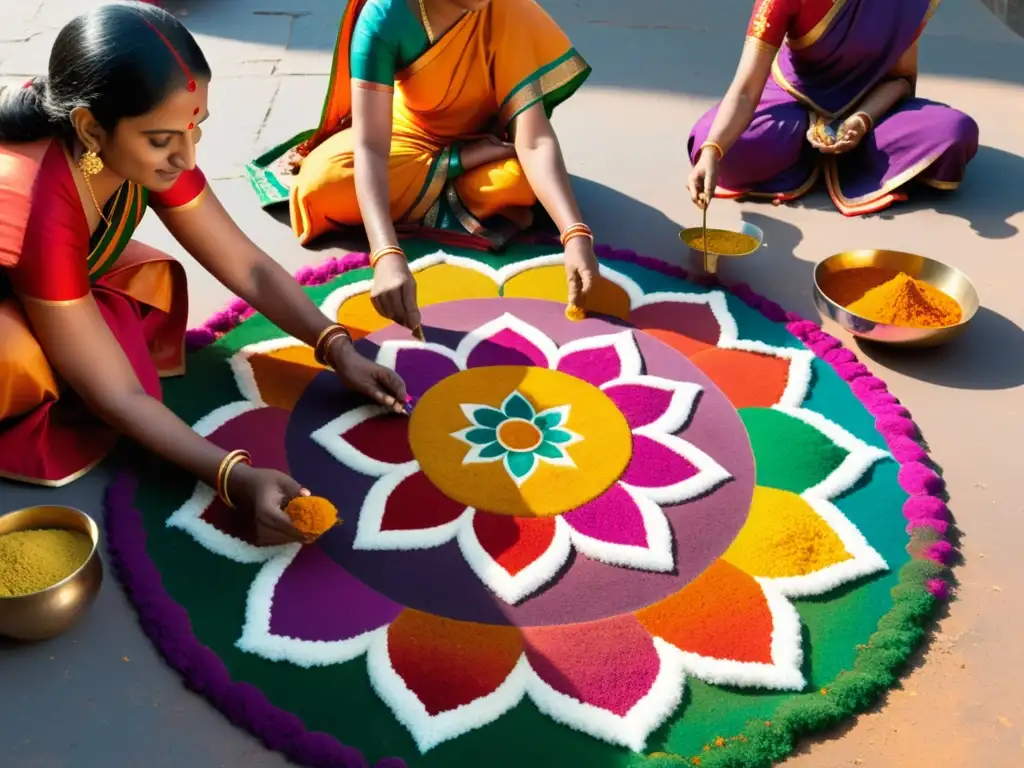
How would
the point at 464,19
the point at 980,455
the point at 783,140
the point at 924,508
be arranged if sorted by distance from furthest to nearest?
1. the point at 783,140
2. the point at 464,19
3. the point at 980,455
4. the point at 924,508

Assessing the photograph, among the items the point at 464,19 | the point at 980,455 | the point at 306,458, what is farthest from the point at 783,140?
the point at 306,458

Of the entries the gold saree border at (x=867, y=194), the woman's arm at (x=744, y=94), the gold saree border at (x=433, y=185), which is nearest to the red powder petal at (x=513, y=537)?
Answer: the gold saree border at (x=433, y=185)

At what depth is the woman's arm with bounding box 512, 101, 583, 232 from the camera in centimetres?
309

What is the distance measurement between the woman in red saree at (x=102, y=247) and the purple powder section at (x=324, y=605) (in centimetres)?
11

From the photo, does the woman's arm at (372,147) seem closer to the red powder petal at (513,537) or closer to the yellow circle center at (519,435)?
the yellow circle center at (519,435)

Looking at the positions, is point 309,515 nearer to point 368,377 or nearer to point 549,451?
point 368,377

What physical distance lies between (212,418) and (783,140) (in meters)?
2.45

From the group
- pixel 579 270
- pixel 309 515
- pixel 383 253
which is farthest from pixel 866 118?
pixel 309 515

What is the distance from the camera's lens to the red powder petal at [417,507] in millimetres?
2289

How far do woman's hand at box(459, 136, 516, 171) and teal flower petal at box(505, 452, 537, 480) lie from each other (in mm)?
1364

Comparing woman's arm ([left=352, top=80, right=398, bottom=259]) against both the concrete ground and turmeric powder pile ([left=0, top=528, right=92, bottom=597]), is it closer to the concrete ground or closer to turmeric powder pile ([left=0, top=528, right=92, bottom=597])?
the concrete ground

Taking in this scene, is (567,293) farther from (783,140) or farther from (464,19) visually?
(783,140)

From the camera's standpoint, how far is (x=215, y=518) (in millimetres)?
2279

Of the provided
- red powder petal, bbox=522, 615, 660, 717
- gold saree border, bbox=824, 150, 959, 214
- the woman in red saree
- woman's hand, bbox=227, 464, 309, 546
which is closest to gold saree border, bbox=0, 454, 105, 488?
the woman in red saree
